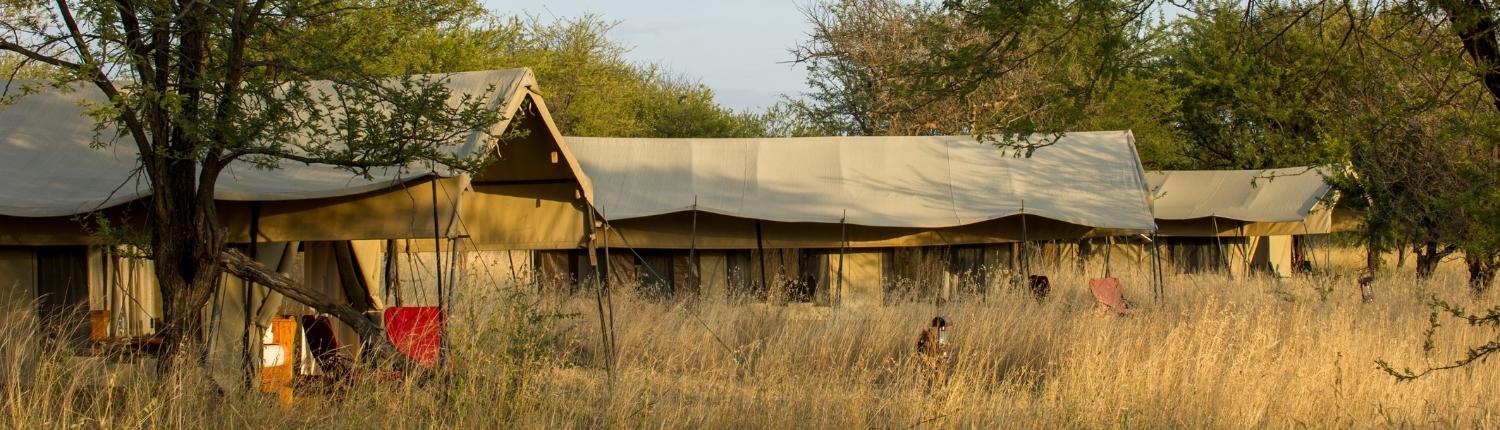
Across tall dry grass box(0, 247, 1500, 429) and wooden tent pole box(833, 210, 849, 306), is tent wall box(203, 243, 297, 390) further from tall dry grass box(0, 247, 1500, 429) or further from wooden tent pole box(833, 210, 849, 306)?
wooden tent pole box(833, 210, 849, 306)

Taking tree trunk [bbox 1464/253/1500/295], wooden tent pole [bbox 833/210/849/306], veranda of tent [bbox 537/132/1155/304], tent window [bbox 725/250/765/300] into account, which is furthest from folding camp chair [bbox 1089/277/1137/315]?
tent window [bbox 725/250/765/300]

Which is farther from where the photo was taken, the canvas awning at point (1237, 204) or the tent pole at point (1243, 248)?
the tent pole at point (1243, 248)

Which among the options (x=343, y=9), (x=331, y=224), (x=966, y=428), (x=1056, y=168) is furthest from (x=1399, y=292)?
(x=343, y=9)

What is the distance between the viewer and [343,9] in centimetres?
494

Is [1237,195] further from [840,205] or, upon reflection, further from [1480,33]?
[1480,33]

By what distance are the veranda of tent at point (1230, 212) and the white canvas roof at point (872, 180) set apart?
3423 millimetres

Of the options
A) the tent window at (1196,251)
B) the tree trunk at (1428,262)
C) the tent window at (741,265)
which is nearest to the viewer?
the tree trunk at (1428,262)

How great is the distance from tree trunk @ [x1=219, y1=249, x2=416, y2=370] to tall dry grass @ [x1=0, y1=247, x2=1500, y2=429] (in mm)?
184

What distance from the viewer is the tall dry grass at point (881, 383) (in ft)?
15.4

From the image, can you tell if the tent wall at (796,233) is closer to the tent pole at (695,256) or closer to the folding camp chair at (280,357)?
the tent pole at (695,256)

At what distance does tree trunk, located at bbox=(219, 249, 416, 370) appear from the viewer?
5.11 metres

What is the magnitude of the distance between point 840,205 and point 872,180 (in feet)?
2.66

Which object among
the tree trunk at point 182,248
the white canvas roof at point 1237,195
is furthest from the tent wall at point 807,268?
the tree trunk at point 182,248

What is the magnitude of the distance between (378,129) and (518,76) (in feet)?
7.70
